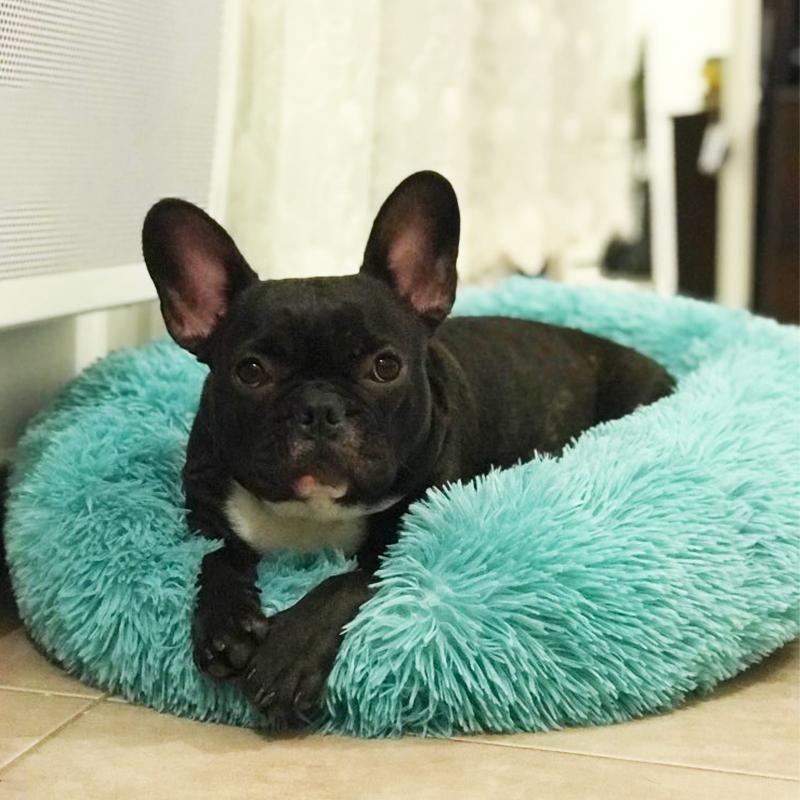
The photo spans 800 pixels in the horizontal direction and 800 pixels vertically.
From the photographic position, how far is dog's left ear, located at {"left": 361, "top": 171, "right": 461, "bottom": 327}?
1585 mm

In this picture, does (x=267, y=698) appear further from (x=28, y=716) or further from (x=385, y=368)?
(x=385, y=368)

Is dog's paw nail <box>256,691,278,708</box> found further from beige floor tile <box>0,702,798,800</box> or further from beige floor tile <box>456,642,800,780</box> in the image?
beige floor tile <box>456,642,800,780</box>

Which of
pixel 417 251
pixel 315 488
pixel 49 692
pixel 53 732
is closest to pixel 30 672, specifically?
pixel 49 692

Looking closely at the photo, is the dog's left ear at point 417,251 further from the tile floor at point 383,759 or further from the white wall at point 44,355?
the white wall at point 44,355

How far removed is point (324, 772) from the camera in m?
1.23

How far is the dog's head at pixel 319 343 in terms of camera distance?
4.56 feet

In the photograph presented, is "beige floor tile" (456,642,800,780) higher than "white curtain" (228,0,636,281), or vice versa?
"white curtain" (228,0,636,281)

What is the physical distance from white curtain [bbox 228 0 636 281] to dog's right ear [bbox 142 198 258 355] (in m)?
0.76

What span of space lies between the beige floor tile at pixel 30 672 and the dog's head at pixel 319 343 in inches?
12.7

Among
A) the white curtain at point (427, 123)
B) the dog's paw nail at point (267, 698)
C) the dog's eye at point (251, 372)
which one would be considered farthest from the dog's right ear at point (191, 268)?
the white curtain at point (427, 123)

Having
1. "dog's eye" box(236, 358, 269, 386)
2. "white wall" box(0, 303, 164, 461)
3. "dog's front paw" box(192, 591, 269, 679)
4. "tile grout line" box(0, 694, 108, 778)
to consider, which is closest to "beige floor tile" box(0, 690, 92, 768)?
"tile grout line" box(0, 694, 108, 778)

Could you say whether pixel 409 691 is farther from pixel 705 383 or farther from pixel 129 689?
pixel 705 383

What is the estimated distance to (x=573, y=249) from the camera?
3699 millimetres

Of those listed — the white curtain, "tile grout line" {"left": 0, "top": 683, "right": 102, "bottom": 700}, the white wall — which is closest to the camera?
"tile grout line" {"left": 0, "top": 683, "right": 102, "bottom": 700}
